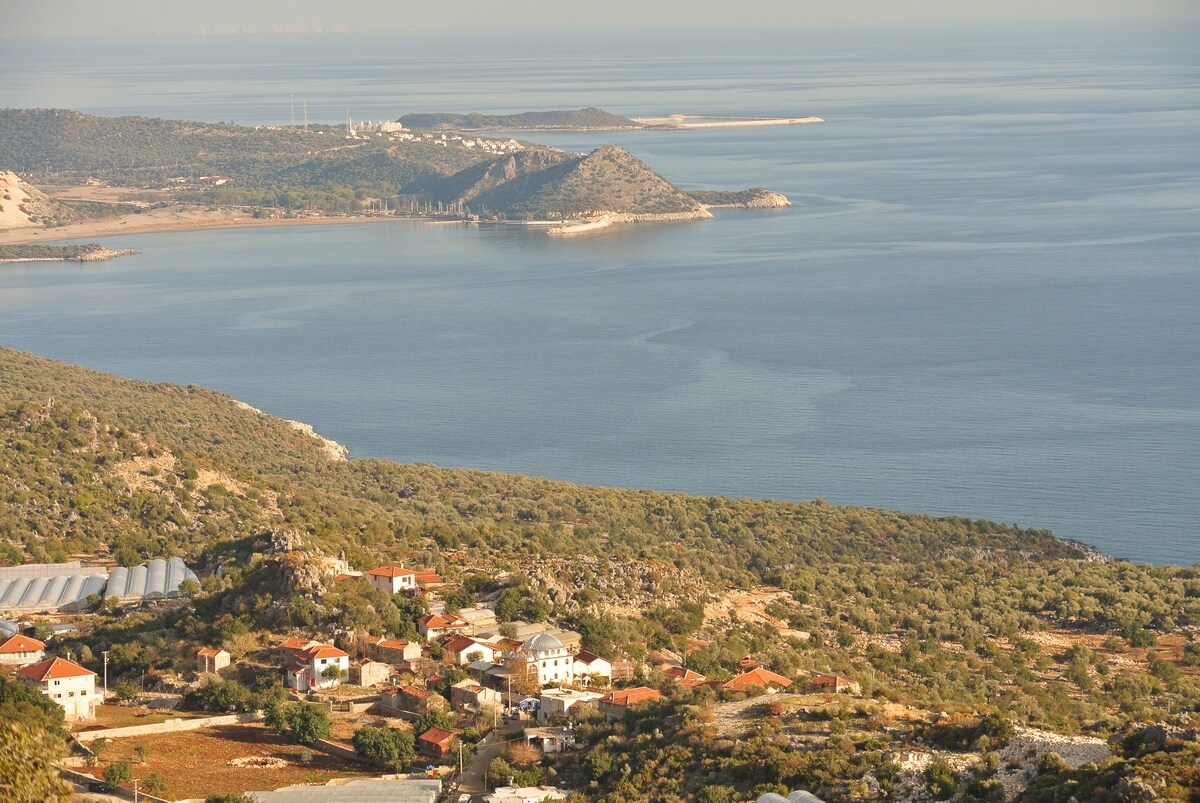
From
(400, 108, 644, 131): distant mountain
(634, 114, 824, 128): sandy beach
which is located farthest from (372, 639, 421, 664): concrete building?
(634, 114, 824, 128): sandy beach

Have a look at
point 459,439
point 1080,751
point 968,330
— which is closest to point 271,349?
point 459,439

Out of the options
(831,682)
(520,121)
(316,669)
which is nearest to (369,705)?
(316,669)

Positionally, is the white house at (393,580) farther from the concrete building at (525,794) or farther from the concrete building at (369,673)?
the concrete building at (525,794)

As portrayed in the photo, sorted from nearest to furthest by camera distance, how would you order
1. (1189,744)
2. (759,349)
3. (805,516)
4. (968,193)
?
(1189,744) < (805,516) < (759,349) < (968,193)

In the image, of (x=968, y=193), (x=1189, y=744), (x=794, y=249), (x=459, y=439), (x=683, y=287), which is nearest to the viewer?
(x=1189, y=744)

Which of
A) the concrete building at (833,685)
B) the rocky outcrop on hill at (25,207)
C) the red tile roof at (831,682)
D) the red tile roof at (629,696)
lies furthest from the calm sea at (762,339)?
the red tile roof at (629,696)

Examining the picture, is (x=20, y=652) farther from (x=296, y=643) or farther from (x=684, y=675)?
(x=684, y=675)

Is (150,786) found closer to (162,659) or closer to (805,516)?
(162,659)
